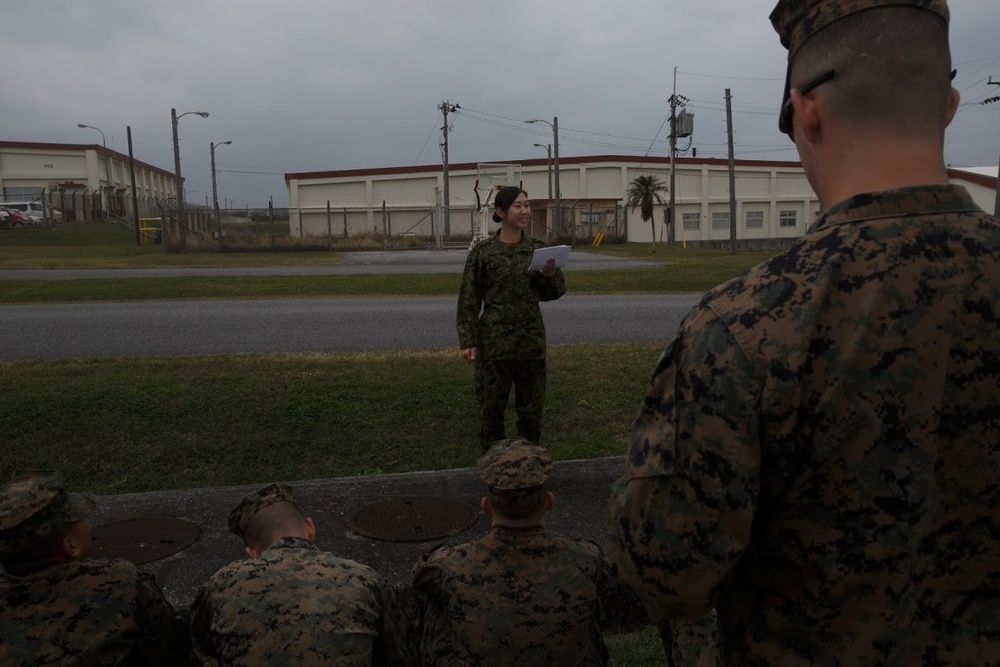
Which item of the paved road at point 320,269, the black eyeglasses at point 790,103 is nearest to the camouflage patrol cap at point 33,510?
the black eyeglasses at point 790,103

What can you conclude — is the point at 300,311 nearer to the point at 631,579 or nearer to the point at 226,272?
the point at 226,272

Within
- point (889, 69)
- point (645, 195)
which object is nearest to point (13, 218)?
point (645, 195)

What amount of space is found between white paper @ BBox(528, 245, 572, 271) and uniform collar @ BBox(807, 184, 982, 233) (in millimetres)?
3803

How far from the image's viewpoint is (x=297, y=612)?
2479 millimetres

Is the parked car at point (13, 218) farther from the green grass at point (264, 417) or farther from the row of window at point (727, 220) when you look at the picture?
the green grass at point (264, 417)

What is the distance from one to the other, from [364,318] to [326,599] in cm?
1011

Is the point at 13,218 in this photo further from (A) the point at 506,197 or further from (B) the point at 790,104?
(B) the point at 790,104

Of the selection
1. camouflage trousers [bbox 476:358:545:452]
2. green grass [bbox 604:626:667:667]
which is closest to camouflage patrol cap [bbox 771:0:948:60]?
green grass [bbox 604:626:667:667]

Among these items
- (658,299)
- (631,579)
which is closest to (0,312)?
(658,299)

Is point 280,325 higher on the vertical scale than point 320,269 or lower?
lower

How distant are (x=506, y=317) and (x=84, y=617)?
3.32 m

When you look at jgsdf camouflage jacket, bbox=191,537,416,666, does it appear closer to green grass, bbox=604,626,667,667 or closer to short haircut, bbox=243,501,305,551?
short haircut, bbox=243,501,305,551

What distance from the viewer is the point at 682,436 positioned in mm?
1397

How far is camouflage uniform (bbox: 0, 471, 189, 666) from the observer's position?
259 centimetres
